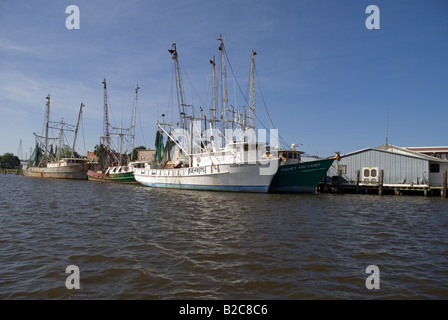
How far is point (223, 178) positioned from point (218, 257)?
21541 mm

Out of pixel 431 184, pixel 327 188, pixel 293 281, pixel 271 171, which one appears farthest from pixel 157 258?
pixel 431 184

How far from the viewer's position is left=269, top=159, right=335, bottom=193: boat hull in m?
29.9

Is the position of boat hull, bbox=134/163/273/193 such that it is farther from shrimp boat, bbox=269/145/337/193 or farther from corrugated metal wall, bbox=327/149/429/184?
corrugated metal wall, bbox=327/149/429/184

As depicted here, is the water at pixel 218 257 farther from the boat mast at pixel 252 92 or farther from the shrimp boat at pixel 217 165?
the boat mast at pixel 252 92

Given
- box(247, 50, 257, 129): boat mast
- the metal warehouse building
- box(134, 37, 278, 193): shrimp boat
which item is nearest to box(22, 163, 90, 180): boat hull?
box(134, 37, 278, 193): shrimp boat

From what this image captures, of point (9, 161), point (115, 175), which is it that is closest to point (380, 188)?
point (115, 175)

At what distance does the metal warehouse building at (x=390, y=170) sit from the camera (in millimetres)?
31797

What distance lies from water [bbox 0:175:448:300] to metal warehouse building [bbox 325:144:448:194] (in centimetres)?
2070

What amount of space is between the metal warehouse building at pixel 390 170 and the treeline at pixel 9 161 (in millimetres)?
157012

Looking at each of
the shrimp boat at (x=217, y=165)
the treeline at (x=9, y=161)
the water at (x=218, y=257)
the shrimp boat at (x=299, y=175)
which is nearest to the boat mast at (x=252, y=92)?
the shrimp boat at (x=217, y=165)

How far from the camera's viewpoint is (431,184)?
32156 millimetres

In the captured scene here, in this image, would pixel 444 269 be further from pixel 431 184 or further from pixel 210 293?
pixel 431 184
